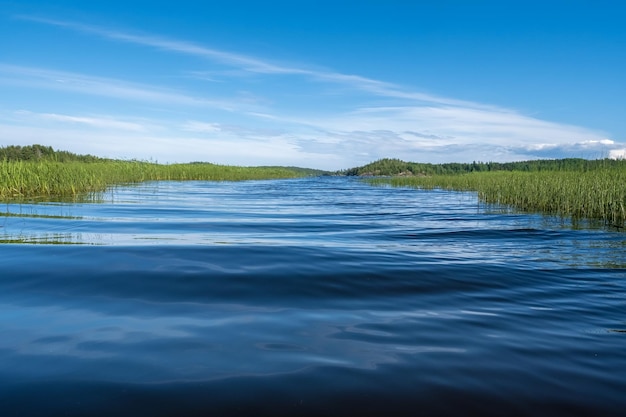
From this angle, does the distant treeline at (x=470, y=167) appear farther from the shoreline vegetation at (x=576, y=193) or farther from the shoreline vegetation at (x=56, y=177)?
the shoreline vegetation at (x=56, y=177)

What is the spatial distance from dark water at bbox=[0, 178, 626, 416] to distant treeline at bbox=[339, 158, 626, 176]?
33.3ft

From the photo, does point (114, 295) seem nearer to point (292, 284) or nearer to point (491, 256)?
point (292, 284)

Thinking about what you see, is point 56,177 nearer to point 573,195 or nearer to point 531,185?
point 531,185

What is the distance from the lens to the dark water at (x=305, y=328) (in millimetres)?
2586

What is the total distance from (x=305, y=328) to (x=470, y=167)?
71349mm

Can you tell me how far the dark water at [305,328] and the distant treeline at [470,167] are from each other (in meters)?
10.2

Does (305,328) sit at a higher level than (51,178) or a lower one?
lower

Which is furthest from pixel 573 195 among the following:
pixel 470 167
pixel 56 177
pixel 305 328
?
pixel 470 167

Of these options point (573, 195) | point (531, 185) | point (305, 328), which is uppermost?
point (531, 185)

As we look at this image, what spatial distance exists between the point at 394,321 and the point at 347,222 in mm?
8323

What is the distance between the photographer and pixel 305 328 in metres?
3.76

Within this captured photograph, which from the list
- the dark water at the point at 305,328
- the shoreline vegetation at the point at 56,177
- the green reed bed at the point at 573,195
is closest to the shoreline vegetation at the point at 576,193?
the green reed bed at the point at 573,195

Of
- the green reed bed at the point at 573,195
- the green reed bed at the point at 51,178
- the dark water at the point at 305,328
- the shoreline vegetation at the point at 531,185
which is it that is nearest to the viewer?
the dark water at the point at 305,328

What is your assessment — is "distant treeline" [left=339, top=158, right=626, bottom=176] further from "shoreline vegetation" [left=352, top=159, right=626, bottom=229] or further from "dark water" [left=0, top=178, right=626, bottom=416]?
"dark water" [left=0, top=178, right=626, bottom=416]
